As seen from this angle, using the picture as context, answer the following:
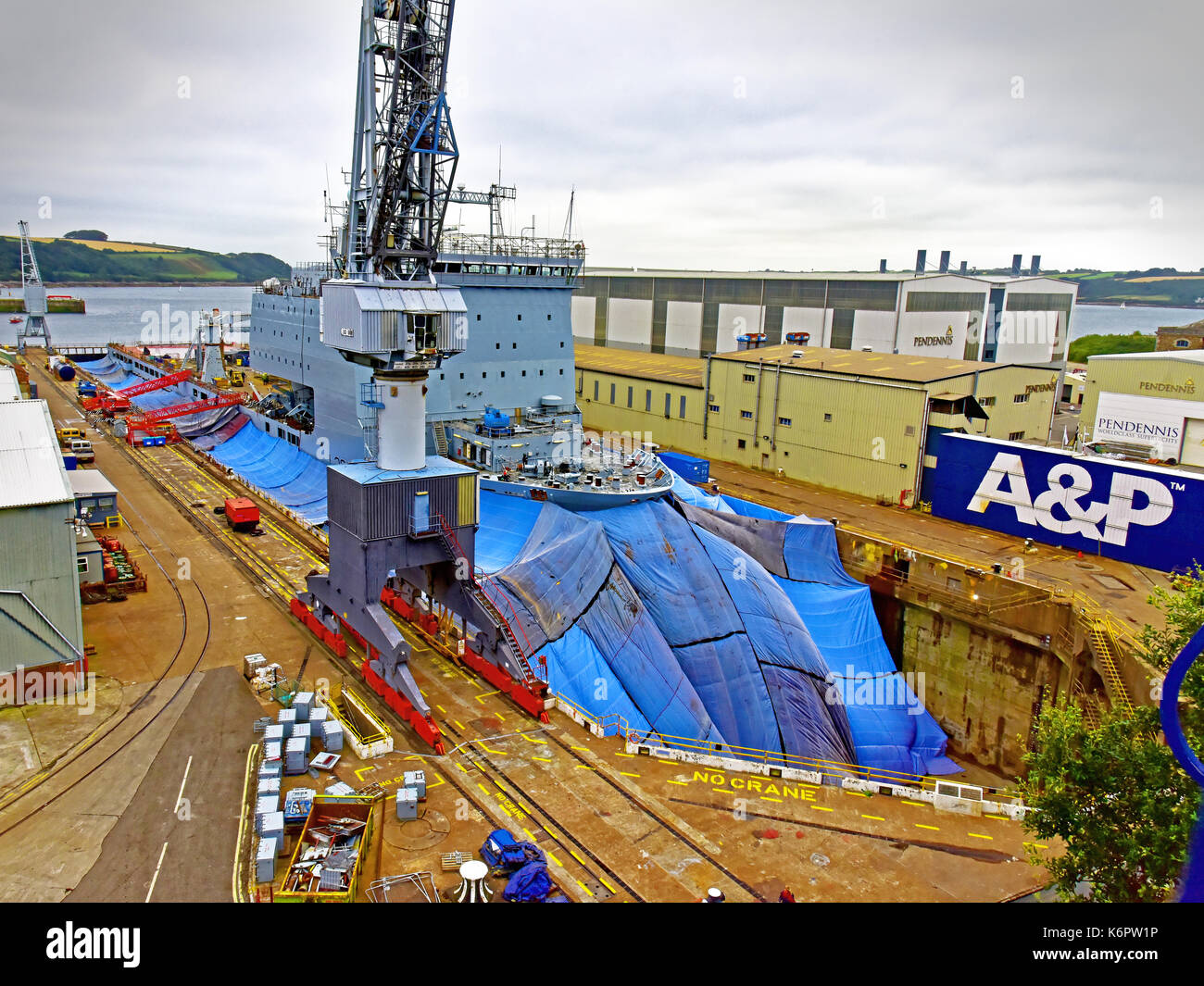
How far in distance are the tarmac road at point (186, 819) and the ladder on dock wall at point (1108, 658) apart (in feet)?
67.3

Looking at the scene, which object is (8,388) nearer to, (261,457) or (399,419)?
(261,457)

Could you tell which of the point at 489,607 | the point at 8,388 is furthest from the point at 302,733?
the point at 8,388

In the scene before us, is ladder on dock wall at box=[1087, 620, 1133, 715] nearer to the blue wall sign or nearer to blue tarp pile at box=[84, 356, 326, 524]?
the blue wall sign

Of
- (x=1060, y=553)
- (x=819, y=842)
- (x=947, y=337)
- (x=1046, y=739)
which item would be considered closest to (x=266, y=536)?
(x=819, y=842)

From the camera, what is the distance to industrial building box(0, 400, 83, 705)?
59.3 ft

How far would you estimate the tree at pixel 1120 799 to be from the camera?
1000cm

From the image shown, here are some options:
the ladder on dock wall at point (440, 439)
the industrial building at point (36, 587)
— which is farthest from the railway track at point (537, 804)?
the ladder on dock wall at point (440, 439)

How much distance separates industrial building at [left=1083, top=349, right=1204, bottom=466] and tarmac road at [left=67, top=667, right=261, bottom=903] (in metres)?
37.1

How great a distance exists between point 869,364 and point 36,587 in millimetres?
34903

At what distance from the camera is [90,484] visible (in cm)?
3105

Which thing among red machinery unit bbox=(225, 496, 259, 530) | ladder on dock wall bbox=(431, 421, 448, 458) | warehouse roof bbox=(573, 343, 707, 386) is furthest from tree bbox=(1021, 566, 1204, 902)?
warehouse roof bbox=(573, 343, 707, 386)

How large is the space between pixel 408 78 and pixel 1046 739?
21.4m

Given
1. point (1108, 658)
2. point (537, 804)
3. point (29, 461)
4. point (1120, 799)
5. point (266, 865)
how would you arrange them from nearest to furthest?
point (1120, 799), point (266, 865), point (537, 804), point (29, 461), point (1108, 658)

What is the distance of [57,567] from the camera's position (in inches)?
734
